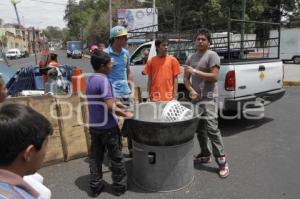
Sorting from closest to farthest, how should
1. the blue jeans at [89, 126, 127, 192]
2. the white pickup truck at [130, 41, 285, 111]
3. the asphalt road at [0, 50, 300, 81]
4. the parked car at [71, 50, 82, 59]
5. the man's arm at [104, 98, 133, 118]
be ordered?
the man's arm at [104, 98, 133, 118] → the blue jeans at [89, 126, 127, 192] → the white pickup truck at [130, 41, 285, 111] → the asphalt road at [0, 50, 300, 81] → the parked car at [71, 50, 82, 59]

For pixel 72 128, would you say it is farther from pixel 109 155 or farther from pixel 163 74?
pixel 163 74

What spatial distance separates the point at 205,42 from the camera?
4797mm

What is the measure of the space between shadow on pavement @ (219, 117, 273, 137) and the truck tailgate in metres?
0.77

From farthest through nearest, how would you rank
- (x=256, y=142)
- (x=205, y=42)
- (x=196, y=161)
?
(x=256, y=142) < (x=196, y=161) < (x=205, y=42)

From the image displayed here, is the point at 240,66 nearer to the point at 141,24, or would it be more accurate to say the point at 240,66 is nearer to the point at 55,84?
the point at 55,84

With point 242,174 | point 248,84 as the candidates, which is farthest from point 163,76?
point 248,84

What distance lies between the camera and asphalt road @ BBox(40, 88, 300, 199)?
4.28 metres

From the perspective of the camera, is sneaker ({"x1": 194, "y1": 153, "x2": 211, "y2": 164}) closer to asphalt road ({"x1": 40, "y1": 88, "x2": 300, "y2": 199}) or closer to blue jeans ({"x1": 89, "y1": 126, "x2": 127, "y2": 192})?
asphalt road ({"x1": 40, "y1": 88, "x2": 300, "y2": 199})

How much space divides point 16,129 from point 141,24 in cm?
4049

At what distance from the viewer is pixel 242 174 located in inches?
189

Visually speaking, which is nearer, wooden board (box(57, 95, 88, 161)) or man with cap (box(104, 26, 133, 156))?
man with cap (box(104, 26, 133, 156))

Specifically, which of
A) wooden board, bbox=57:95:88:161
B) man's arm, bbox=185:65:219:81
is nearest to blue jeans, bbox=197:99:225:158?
man's arm, bbox=185:65:219:81

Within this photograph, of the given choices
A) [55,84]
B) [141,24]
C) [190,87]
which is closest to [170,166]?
[190,87]

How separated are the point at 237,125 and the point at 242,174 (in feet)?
9.10
